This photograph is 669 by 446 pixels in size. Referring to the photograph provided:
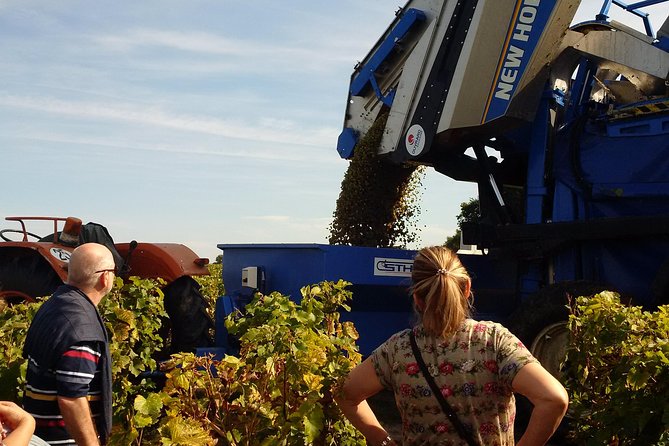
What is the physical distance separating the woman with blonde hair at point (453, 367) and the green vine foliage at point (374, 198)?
4.75 meters

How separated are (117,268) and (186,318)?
0.73 meters

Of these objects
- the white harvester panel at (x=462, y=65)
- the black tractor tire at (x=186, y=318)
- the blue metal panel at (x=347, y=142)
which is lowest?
the black tractor tire at (x=186, y=318)

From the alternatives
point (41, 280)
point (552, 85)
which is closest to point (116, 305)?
point (41, 280)

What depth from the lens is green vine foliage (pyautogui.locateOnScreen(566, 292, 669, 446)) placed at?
334 centimetres

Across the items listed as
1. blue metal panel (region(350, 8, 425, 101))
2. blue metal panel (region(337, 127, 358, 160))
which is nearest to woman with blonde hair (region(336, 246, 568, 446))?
blue metal panel (region(350, 8, 425, 101))

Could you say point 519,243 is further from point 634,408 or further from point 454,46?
point 634,408

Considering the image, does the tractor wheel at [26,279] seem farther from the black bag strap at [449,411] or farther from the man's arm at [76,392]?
the black bag strap at [449,411]

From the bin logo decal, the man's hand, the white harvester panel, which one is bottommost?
the man's hand

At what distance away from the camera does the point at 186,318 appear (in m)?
6.84

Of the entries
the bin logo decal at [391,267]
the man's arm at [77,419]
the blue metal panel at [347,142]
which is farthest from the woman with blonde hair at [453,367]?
the blue metal panel at [347,142]

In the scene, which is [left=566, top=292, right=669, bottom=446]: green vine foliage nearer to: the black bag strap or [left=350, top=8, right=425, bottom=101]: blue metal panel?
the black bag strap

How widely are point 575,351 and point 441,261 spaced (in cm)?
176

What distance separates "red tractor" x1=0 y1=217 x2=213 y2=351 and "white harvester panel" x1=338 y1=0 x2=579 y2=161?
212 cm

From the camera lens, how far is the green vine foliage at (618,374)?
3.34 m
